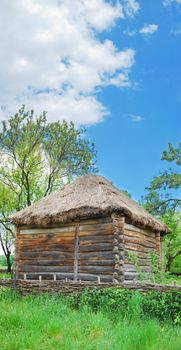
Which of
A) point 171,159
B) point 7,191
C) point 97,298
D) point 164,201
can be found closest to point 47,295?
point 97,298

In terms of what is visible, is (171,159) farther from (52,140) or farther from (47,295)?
(47,295)

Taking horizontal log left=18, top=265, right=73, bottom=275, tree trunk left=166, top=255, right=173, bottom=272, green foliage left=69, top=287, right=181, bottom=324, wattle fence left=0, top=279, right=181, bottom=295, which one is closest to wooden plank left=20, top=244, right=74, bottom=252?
horizontal log left=18, top=265, right=73, bottom=275

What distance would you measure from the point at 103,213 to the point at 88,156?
15710 millimetres

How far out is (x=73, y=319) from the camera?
8.00m

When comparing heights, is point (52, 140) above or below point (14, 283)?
above

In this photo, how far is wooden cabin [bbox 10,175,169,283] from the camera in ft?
46.9

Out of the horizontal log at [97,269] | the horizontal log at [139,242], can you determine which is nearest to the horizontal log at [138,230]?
the horizontal log at [139,242]

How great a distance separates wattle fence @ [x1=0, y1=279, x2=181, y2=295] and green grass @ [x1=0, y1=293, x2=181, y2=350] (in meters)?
0.96

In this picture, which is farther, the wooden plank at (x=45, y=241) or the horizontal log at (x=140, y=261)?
the wooden plank at (x=45, y=241)

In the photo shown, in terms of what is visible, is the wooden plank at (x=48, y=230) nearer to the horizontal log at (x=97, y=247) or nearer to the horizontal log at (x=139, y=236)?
the horizontal log at (x=97, y=247)

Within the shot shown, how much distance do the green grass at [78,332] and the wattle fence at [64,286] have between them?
Result: 0.96 m

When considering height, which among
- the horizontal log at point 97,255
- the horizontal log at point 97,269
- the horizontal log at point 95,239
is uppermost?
the horizontal log at point 95,239

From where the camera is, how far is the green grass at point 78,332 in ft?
21.7

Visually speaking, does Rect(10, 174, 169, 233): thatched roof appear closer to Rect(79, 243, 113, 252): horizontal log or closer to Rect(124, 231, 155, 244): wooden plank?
Result: Rect(124, 231, 155, 244): wooden plank
